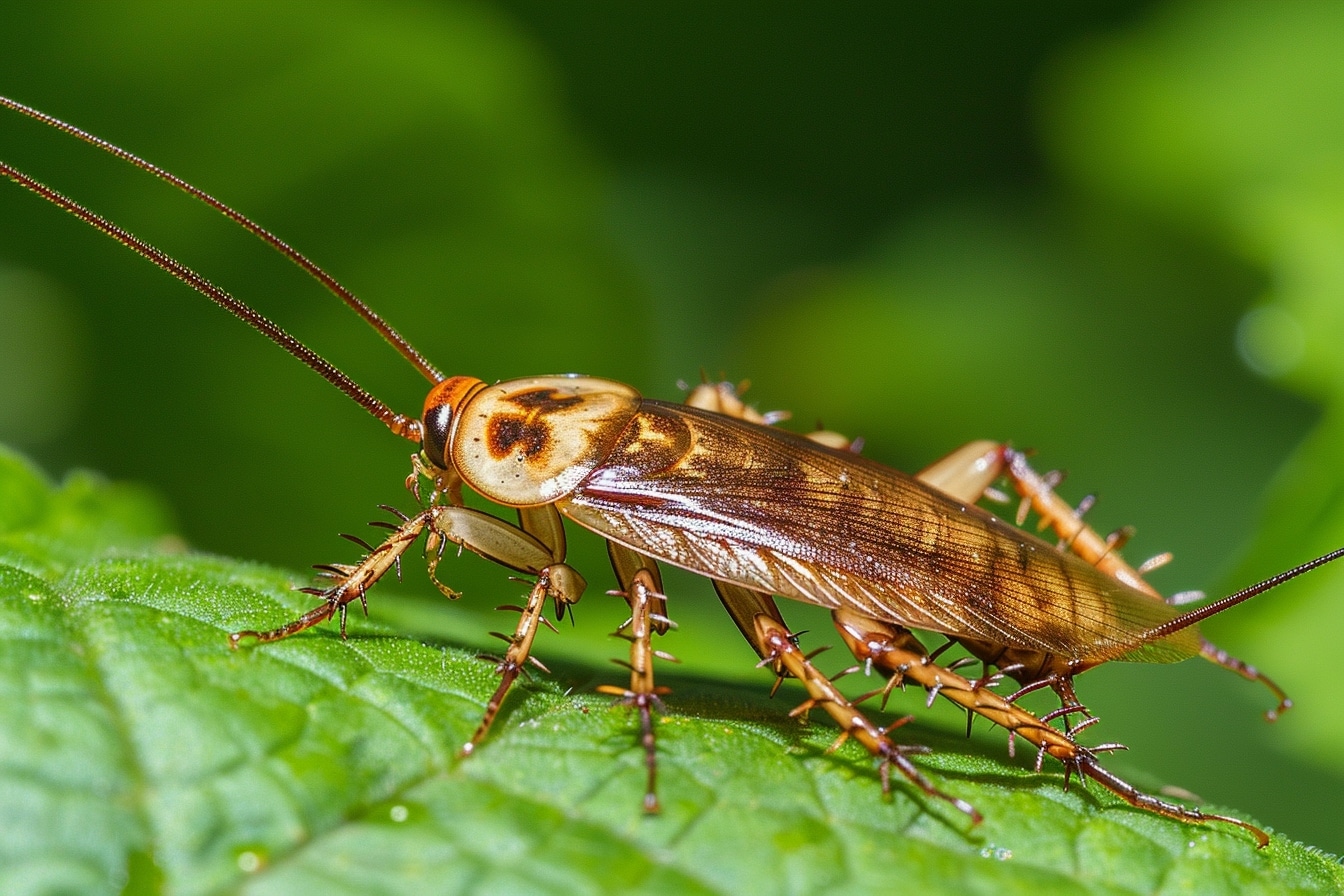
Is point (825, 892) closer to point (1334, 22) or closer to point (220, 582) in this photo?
point (220, 582)

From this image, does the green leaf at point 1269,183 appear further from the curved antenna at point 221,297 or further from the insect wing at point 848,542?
the curved antenna at point 221,297

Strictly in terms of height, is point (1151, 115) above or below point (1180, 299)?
above

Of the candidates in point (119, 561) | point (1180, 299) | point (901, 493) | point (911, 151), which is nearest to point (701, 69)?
point (911, 151)

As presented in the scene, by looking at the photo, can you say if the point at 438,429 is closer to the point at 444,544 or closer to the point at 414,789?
the point at 444,544

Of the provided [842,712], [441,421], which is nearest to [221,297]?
[441,421]

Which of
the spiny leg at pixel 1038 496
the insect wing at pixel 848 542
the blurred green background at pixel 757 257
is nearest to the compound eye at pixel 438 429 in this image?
the insect wing at pixel 848 542

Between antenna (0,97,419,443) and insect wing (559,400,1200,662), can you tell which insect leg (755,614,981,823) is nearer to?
insect wing (559,400,1200,662)

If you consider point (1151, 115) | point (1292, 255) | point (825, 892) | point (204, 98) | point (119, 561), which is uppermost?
point (1151, 115)
